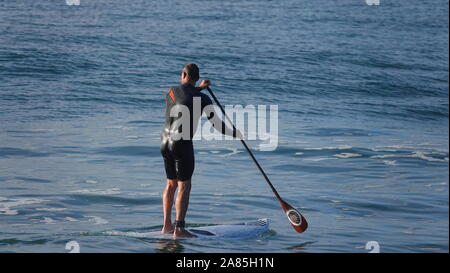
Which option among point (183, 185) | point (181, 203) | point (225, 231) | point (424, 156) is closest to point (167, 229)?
point (181, 203)

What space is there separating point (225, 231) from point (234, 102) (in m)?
13.2

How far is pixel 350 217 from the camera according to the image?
1122cm

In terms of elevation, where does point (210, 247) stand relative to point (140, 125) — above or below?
below

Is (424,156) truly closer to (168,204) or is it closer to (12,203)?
(168,204)

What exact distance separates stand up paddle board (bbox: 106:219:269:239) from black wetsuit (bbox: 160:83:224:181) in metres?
0.74

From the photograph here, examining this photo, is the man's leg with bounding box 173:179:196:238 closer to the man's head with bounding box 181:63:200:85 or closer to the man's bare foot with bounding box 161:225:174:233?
the man's bare foot with bounding box 161:225:174:233

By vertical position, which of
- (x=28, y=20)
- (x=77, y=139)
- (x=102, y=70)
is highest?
(x=28, y=20)

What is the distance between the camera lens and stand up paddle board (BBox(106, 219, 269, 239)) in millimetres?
9594

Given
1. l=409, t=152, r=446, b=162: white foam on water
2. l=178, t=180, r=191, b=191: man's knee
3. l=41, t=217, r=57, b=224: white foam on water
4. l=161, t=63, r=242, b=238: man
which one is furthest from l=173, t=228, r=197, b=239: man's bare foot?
l=409, t=152, r=446, b=162: white foam on water

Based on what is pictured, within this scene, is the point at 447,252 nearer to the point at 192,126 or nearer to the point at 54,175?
the point at 192,126

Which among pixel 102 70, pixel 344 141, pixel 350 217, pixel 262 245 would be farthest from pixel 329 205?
pixel 102 70

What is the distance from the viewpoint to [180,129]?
9461 mm

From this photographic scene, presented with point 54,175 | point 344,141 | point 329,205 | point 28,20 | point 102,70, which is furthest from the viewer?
point 28,20

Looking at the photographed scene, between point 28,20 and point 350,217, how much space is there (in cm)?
2119
